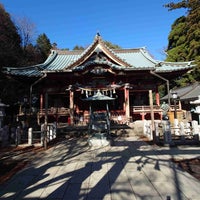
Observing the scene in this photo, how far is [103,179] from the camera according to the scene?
4.24m

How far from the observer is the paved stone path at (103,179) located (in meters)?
3.46

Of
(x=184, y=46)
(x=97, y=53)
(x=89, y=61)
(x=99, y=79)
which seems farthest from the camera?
(x=184, y=46)

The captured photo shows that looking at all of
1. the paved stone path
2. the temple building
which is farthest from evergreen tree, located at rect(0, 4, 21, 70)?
the paved stone path

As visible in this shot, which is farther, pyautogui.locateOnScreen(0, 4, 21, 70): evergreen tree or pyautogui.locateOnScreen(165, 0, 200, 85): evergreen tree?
pyautogui.locateOnScreen(165, 0, 200, 85): evergreen tree

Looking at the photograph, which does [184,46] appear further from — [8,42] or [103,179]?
[103,179]

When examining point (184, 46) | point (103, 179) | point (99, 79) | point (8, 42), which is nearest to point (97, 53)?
point (99, 79)

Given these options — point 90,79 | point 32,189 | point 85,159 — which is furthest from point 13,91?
point 32,189

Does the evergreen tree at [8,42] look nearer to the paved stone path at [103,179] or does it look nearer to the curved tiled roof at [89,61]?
the curved tiled roof at [89,61]

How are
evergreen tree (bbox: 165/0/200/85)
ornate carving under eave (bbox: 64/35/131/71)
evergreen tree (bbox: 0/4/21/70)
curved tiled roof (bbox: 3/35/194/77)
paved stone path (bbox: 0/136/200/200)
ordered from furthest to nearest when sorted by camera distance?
evergreen tree (bbox: 165/0/200/85) → evergreen tree (bbox: 0/4/21/70) → ornate carving under eave (bbox: 64/35/131/71) → curved tiled roof (bbox: 3/35/194/77) → paved stone path (bbox: 0/136/200/200)

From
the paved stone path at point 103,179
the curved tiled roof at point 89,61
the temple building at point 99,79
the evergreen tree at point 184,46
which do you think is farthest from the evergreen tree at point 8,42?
the evergreen tree at point 184,46

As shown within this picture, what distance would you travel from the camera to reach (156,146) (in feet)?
26.3

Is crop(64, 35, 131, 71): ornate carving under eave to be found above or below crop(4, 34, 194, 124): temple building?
above

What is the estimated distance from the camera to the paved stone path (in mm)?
3463

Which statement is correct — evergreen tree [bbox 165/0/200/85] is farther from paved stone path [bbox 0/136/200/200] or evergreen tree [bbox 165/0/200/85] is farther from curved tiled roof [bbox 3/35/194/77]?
paved stone path [bbox 0/136/200/200]
